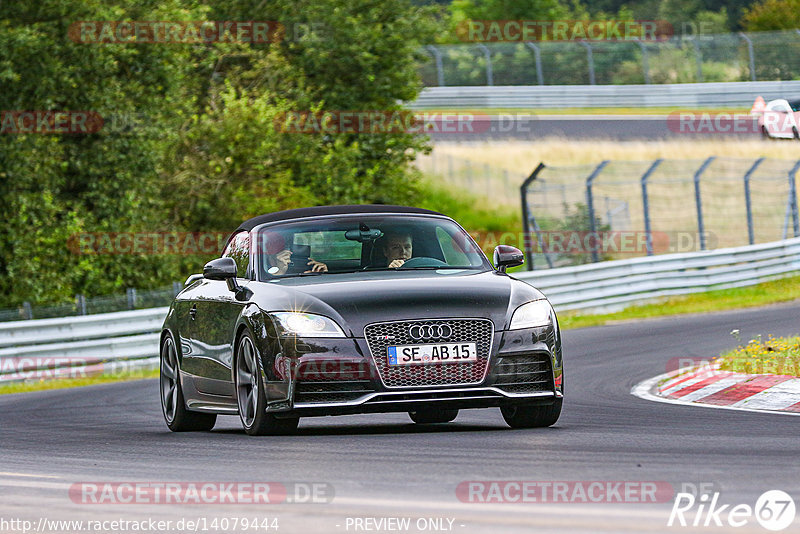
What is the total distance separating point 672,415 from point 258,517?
4967 mm

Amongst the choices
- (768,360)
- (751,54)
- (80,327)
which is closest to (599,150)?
(751,54)

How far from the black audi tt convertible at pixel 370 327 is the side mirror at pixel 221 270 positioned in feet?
0.04

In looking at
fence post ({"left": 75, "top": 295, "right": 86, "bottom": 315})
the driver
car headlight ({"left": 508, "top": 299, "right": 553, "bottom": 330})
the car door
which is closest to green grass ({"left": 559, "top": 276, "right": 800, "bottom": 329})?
fence post ({"left": 75, "top": 295, "right": 86, "bottom": 315})

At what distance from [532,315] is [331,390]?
4.50ft

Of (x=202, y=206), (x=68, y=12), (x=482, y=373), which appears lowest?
(x=202, y=206)

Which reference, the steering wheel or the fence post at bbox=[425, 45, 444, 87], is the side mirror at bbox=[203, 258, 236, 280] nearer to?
the steering wheel

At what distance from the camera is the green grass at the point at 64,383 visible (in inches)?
782

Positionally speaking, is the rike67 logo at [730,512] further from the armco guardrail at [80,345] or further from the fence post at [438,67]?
the fence post at [438,67]

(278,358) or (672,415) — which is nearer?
(278,358)

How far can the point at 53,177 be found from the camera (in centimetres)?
2805

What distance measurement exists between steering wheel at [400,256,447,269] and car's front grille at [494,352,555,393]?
125 cm

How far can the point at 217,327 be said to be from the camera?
10.6 m

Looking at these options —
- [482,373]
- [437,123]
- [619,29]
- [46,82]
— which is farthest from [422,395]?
[619,29]

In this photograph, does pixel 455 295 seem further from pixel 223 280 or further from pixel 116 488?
pixel 116 488
